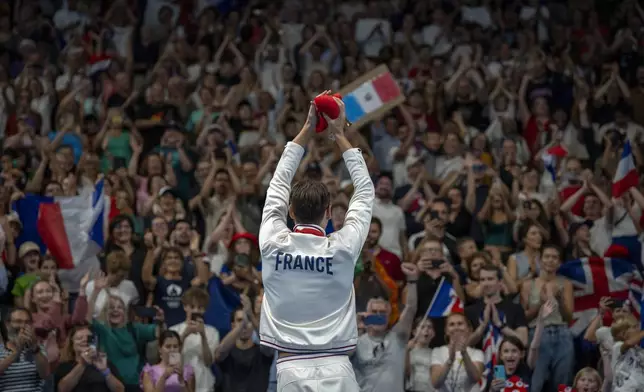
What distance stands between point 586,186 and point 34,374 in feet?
21.2

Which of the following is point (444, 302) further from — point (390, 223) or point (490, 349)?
point (390, 223)

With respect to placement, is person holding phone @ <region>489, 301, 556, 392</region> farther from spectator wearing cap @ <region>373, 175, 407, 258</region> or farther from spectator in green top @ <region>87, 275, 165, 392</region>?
spectator in green top @ <region>87, 275, 165, 392</region>

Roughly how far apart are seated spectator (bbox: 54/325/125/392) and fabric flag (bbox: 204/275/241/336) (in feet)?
3.54

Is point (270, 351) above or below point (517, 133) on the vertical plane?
below

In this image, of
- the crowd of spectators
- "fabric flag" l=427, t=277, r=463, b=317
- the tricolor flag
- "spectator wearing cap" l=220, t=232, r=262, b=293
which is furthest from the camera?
"spectator wearing cap" l=220, t=232, r=262, b=293

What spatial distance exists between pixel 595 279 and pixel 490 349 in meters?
1.86

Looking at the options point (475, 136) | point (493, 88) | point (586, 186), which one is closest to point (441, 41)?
point (493, 88)

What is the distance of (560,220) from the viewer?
14.1 m

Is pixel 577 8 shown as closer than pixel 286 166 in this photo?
No

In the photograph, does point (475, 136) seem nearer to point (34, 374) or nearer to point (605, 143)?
point (605, 143)

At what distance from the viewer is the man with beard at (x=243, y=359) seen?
1139cm

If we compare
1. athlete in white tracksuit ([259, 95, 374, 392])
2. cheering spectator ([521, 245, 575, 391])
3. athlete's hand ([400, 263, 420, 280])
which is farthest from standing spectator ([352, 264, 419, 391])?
athlete in white tracksuit ([259, 95, 374, 392])

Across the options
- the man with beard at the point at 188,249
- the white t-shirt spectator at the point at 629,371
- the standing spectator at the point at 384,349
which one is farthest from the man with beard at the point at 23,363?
the white t-shirt spectator at the point at 629,371

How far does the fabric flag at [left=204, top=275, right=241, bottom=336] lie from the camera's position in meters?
11.8
